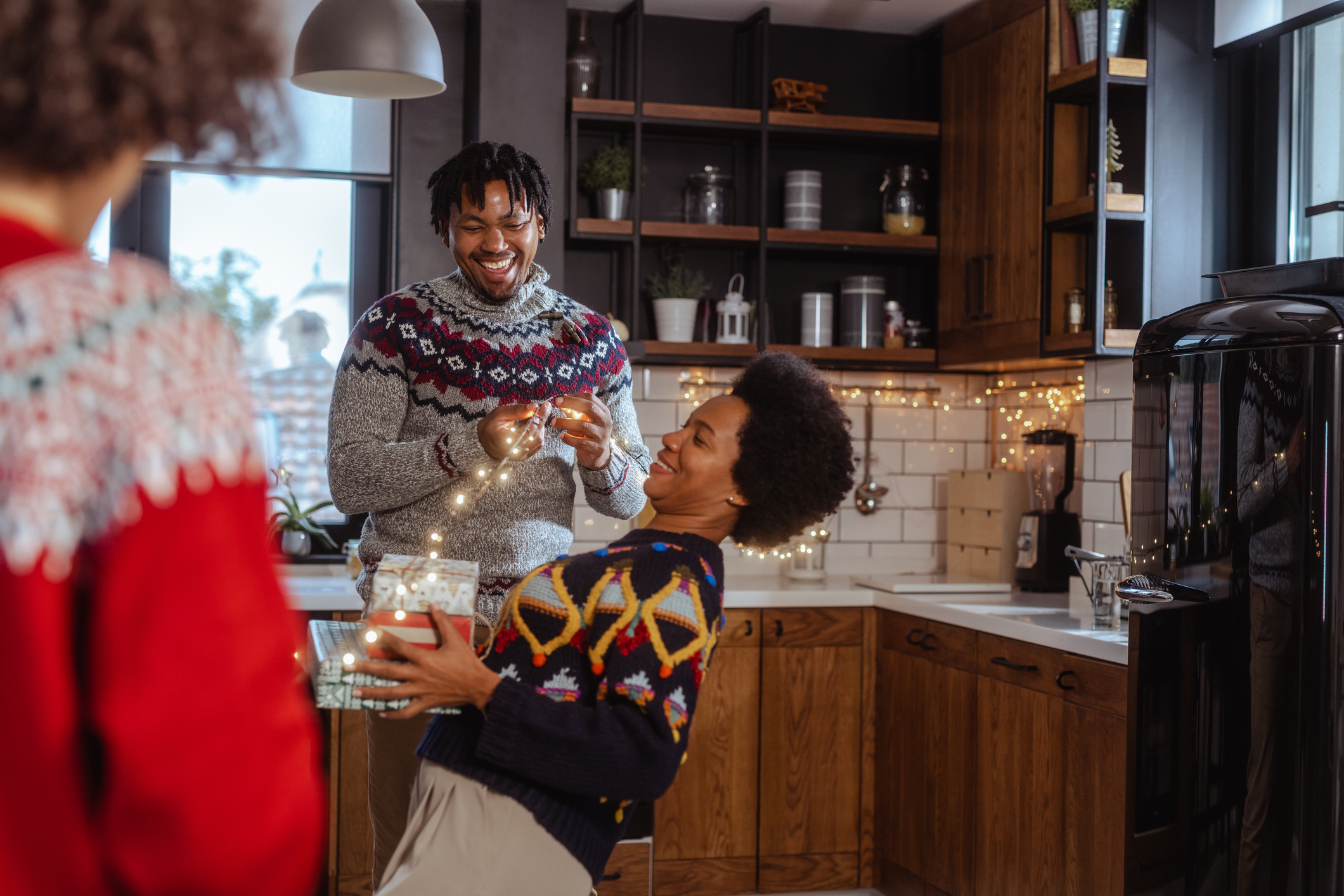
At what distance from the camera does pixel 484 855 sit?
4.05 ft

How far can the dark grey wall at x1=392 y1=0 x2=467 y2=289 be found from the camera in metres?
3.69

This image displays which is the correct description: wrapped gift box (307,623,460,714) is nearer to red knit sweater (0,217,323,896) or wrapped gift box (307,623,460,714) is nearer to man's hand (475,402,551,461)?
man's hand (475,402,551,461)

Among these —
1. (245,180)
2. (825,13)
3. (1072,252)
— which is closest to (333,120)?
(825,13)

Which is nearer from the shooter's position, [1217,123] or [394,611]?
[394,611]

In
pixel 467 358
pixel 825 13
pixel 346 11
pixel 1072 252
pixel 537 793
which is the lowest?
pixel 537 793

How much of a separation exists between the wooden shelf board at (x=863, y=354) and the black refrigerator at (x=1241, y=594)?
164 centimetres

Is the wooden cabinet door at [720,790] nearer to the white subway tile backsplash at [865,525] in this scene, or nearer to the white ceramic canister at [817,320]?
the white subway tile backsplash at [865,525]

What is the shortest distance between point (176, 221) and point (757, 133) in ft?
6.03

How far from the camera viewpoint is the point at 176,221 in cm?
366

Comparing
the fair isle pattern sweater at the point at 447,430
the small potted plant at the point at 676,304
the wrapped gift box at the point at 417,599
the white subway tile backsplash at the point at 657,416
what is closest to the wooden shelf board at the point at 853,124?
the small potted plant at the point at 676,304

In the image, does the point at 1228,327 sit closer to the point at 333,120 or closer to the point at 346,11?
the point at 346,11

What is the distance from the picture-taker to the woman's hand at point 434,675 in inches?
45.8

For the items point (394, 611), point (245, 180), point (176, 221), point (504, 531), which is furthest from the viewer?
point (176, 221)

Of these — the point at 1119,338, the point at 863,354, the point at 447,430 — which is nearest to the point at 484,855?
the point at 447,430
